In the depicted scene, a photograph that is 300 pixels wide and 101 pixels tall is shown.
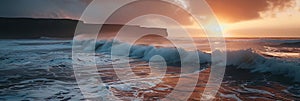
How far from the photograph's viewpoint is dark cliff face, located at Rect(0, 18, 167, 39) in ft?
316

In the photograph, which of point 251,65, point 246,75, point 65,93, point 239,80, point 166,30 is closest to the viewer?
point 65,93

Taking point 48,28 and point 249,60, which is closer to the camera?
point 249,60

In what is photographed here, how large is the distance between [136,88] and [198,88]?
149 cm

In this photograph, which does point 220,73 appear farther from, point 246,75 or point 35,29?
point 35,29

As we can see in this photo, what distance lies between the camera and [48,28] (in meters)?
Result: 109

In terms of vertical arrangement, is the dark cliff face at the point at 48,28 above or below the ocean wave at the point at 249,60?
above

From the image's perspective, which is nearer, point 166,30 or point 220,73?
point 220,73

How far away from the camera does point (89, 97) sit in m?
4.97

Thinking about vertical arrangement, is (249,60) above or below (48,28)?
below

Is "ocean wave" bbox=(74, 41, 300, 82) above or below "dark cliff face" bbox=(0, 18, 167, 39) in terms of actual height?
below

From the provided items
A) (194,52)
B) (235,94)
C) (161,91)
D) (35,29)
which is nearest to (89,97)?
(161,91)

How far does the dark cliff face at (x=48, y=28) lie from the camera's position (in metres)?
96.3

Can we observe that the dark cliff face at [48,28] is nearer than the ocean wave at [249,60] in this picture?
No

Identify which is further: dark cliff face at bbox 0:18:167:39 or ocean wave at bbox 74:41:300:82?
dark cliff face at bbox 0:18:167:39
